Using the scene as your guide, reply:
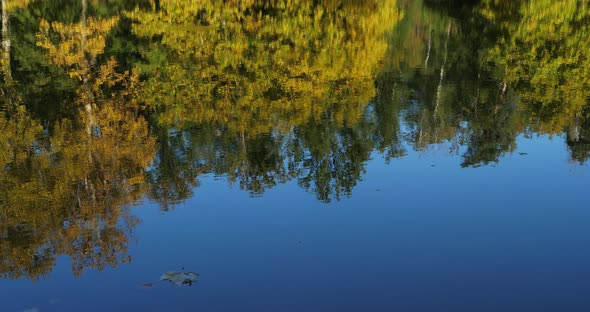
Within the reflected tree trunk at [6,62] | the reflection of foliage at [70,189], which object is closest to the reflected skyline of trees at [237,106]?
the reflection of foliage at [70,189]

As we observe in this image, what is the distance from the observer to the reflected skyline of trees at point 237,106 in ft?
48.9

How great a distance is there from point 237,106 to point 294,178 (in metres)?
7.28

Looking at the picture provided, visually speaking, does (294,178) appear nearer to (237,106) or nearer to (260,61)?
(237,106)

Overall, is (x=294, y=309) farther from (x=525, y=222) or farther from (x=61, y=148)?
(x=61, y=148)

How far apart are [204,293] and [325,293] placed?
228 centimetres

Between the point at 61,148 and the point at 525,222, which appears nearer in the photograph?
the point at 525,222

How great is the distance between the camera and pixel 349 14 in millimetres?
46875

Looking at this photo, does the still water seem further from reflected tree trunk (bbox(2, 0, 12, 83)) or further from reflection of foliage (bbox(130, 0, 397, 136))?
reflected tree trunk (bbox(2, 0, 12, 83))

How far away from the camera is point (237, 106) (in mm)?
22625

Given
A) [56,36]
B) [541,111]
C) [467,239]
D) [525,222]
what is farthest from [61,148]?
[56,36]

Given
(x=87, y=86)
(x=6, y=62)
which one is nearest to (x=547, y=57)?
(x=87, y=86)

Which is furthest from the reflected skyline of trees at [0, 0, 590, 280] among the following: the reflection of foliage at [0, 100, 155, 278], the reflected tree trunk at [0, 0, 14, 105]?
the reflected tree trunk at [0, 0, 14, 105]

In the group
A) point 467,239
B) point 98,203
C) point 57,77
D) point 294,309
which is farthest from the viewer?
point 57,77

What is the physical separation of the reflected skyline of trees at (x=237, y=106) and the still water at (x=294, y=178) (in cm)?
10
